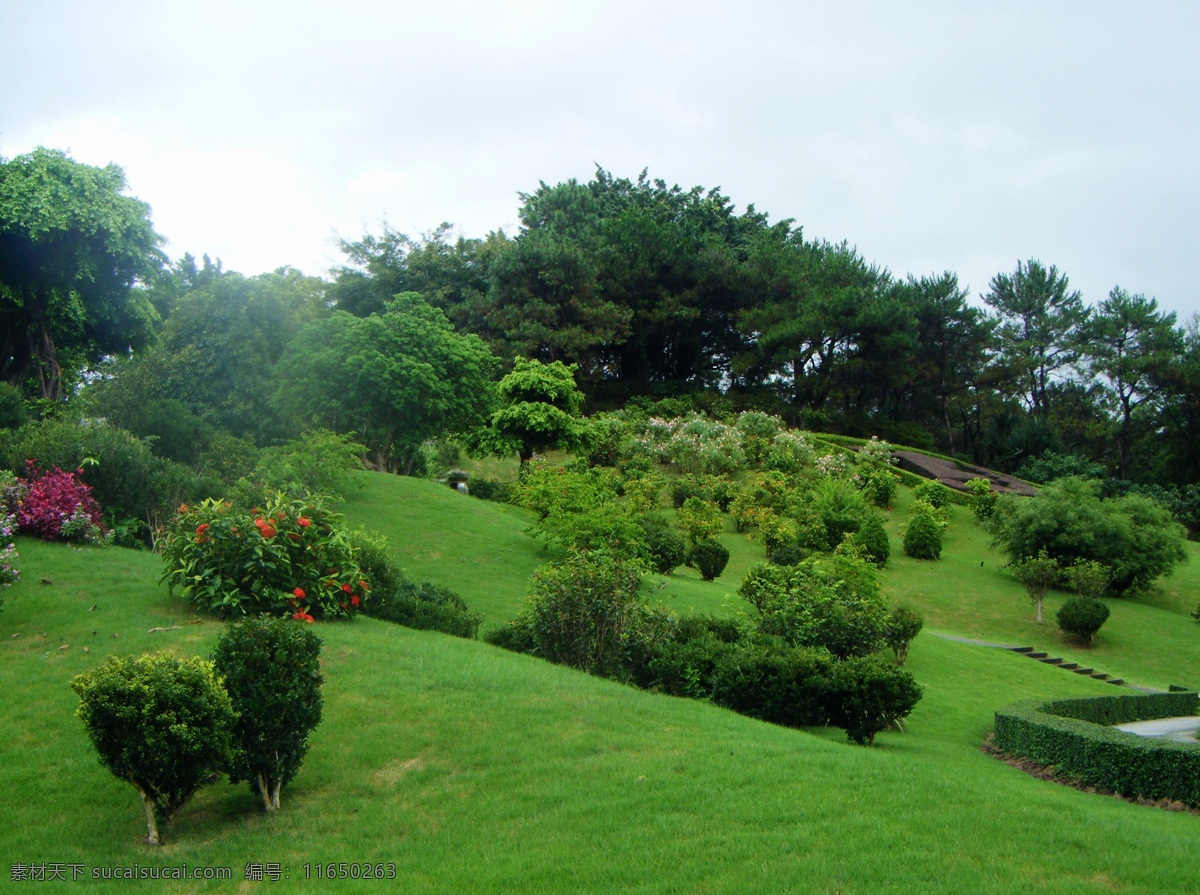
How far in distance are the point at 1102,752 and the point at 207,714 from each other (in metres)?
9.00

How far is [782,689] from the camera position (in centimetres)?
986

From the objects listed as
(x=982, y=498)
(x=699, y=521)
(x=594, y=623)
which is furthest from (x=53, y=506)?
(x=982, y=498)

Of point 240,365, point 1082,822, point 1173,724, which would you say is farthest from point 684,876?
point 240,365

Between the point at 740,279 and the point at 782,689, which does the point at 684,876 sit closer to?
the point at 782,689

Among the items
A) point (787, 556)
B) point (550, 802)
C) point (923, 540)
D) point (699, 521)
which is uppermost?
point (923, 540)

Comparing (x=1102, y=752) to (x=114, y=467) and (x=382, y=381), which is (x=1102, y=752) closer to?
(x=114, y=467)

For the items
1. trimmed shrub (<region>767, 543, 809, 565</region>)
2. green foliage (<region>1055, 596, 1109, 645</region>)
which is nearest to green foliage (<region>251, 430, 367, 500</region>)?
trimmed shrub (<region>767, 543, 809, 565</region>)

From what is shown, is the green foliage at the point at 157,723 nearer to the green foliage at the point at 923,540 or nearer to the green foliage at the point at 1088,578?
the green foliage at the point at 1088,578

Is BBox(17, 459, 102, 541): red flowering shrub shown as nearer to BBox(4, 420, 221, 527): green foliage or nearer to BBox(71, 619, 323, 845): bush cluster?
BBox(4, 420, 221, 527): green foliage

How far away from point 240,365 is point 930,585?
66.2ft

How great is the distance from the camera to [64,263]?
19.9 metres

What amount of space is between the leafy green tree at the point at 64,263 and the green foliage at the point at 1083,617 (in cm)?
2377

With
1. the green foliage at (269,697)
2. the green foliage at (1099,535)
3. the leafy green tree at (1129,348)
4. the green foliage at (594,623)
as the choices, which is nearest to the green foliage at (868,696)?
the green foliage at (594,623)

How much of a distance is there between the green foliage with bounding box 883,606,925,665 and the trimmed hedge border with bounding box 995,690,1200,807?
8.62 feet
